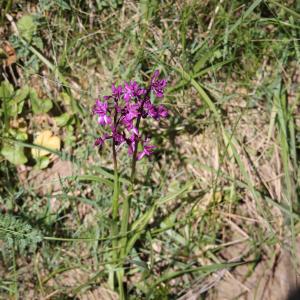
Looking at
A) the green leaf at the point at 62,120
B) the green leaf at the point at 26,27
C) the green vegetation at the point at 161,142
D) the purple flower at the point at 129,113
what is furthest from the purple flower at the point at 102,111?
the green leaf at the point at 26,27

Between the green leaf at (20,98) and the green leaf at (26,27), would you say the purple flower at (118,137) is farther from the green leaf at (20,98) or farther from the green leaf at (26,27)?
the green leaf at (26,27)

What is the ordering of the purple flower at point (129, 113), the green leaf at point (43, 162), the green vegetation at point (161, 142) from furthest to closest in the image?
the green leaf at point (43, 162), the green vegetation at point (161, 142), the purple flower at point (129, 113)

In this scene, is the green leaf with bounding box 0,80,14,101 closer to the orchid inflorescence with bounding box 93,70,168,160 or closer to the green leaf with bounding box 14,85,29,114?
the green leaf with bounding box 14,85,29,114

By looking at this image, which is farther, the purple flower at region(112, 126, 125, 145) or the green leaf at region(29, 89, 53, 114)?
the green leaf at region(29, 89, 53, 114)

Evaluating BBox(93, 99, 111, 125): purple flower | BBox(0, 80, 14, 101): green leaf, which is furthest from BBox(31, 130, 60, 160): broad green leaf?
BBox(93, 99, 111, 125): purple flower

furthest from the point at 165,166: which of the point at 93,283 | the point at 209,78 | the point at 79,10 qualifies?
the point at 79,10

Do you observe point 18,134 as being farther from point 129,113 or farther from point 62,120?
point 129,113

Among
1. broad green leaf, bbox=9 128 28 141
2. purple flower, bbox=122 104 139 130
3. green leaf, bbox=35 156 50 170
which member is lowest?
green leaf, bbox=35 156 50 170
